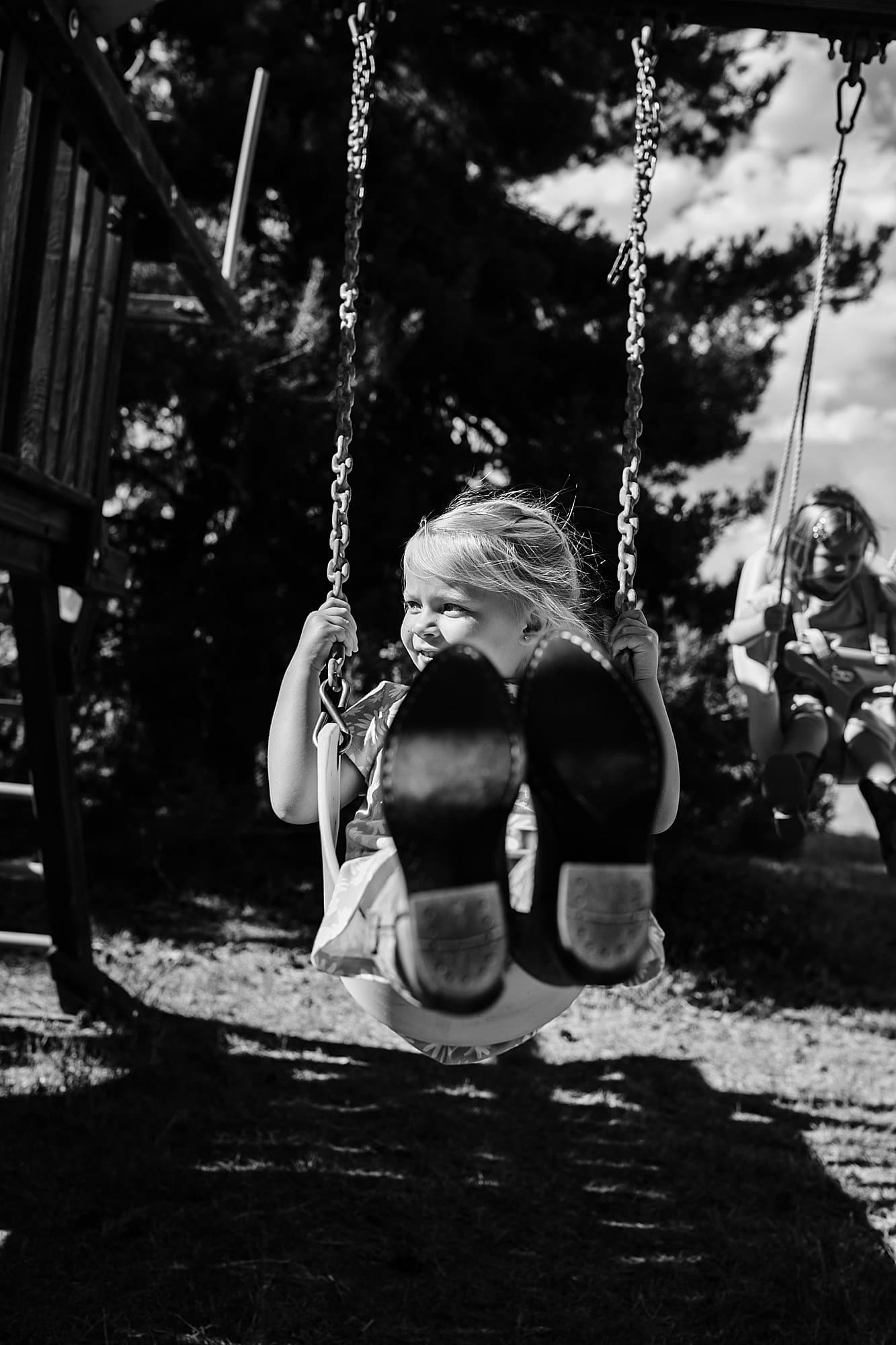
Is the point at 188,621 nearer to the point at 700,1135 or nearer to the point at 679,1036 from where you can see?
the point at 679,1036

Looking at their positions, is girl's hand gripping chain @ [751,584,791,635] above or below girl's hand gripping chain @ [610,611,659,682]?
above

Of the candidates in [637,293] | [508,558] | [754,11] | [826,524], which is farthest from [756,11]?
[826,524]

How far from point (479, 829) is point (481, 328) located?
269 inches

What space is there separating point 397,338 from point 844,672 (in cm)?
414

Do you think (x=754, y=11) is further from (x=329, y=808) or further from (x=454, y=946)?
(x=454, y=946)

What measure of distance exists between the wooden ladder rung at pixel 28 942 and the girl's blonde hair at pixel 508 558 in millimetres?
3242

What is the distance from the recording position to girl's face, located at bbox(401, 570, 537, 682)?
2.22 m

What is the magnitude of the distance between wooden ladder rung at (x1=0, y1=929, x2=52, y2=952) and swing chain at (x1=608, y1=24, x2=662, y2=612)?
338 centimetres

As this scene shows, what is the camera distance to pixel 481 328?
7934mm

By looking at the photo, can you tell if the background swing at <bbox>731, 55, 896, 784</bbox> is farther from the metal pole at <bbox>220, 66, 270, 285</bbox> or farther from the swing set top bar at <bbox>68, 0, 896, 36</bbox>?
the metal pole at <bbox>220, 66, 270, 285</bbox>

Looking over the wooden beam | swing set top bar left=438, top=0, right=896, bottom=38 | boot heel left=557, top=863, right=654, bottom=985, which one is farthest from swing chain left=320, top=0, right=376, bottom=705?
the wooden beam

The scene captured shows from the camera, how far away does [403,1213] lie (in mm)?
3574

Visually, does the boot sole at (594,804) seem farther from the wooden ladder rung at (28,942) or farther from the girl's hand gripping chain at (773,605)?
the wooden ladder rung at (28,942)

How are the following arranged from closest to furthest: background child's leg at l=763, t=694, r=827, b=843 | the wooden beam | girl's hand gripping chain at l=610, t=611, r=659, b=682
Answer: girl's hand gripping chain at l=610, t=611, r=659, b=682 < the wooden beam < background child's leg at l=763, t=694, r=827, b=843
